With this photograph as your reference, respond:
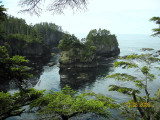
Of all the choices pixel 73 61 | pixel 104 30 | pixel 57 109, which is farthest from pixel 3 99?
pixel 104 30

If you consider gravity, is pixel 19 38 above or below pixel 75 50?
above

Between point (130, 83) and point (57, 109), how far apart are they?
35369 millimetres

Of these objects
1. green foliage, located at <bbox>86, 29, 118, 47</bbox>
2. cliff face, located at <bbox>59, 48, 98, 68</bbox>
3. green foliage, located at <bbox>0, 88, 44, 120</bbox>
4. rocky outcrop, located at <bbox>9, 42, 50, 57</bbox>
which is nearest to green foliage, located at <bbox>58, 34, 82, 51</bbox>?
cliff face, located at <bbox>59, 48, 98, 68</bbox>

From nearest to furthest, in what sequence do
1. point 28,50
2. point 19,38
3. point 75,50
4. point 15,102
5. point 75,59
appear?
point 15,102, point 75,59, point 75,50, point 19,38, point 28,50

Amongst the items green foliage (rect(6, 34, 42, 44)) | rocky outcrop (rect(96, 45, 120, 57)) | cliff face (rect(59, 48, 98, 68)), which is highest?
green foliage (rect(6, 34, 42, 44))

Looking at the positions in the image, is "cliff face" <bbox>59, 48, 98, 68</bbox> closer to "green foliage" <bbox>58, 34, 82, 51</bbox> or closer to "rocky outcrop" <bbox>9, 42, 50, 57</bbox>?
"green foliage" <bbox>58, 34, 82, 51</bbox>

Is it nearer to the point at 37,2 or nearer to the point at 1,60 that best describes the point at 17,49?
the point at 1,60

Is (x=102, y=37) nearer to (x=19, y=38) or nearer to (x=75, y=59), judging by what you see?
(x=75, y=59)

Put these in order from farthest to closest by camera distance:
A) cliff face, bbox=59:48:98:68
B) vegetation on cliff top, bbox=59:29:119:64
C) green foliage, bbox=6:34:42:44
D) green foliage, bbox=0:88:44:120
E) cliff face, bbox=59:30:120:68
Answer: green foliage, bbox=6:34:42:44 < vegetation on cliff top, bbox=59:29:119:64 < cliff face, bbox=59:30:120:68 < cliff face, bbox=59:48:98:68 < green foliage, bbox=0:88:44:120

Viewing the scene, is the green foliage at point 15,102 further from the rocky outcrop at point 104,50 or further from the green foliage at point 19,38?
the rocky outcrop at point 104,50

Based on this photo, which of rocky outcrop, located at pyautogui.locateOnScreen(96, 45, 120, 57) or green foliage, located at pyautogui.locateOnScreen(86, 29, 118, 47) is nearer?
rocky outcrop, located at pyautogui.locateOnScreen(96, 45, 120, 57)

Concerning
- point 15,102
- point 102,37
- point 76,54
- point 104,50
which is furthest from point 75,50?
point 15,102

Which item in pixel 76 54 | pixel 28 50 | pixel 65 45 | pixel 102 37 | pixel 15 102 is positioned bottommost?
pixel 15 102

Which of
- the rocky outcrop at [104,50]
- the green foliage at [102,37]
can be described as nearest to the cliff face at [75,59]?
the rocky outcrop at [104,50]
